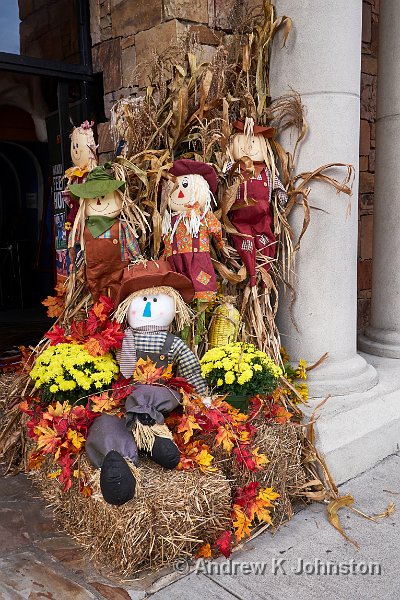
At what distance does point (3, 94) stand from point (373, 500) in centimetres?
468

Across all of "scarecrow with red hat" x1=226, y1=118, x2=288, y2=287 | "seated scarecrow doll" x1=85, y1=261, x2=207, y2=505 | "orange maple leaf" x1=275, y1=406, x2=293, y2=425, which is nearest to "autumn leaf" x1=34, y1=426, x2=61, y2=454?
"seated scarecrow doll" x1=85, y1=261, x2=207, y2=505

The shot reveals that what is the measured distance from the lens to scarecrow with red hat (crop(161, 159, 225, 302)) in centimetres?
297

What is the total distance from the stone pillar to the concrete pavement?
192cm

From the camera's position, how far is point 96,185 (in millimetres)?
2938

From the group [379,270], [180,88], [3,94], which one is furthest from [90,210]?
[3,94]

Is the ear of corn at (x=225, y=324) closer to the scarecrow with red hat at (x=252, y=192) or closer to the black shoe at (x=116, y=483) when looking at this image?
the scarecrow with red hat at (x=252, y=192)

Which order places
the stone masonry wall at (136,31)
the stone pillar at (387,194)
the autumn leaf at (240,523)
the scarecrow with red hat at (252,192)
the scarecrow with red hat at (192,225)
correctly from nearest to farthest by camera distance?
the autumn leaf at (240,523)
the scarecrow with red hat at (192,225)
the scarecrow with red hat at (252,192)
the stone masonry wall at (136,31)
the stone pillar at (387,194)

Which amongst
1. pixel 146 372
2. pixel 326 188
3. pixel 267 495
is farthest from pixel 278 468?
pixel 326 188

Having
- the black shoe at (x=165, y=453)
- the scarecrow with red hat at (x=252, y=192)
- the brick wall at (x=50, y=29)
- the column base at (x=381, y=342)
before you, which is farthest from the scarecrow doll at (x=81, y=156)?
the column base at (x=381, y=342)

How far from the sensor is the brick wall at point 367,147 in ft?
16.7

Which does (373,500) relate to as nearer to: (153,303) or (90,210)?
(153,303)

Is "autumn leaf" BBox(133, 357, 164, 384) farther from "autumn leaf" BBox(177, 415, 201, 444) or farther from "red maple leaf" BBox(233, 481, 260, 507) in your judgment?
"red maple leaf" BBox(233, 481, 260, 507)

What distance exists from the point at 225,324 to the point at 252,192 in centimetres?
76

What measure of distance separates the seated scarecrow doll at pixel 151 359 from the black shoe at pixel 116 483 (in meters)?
0.18
